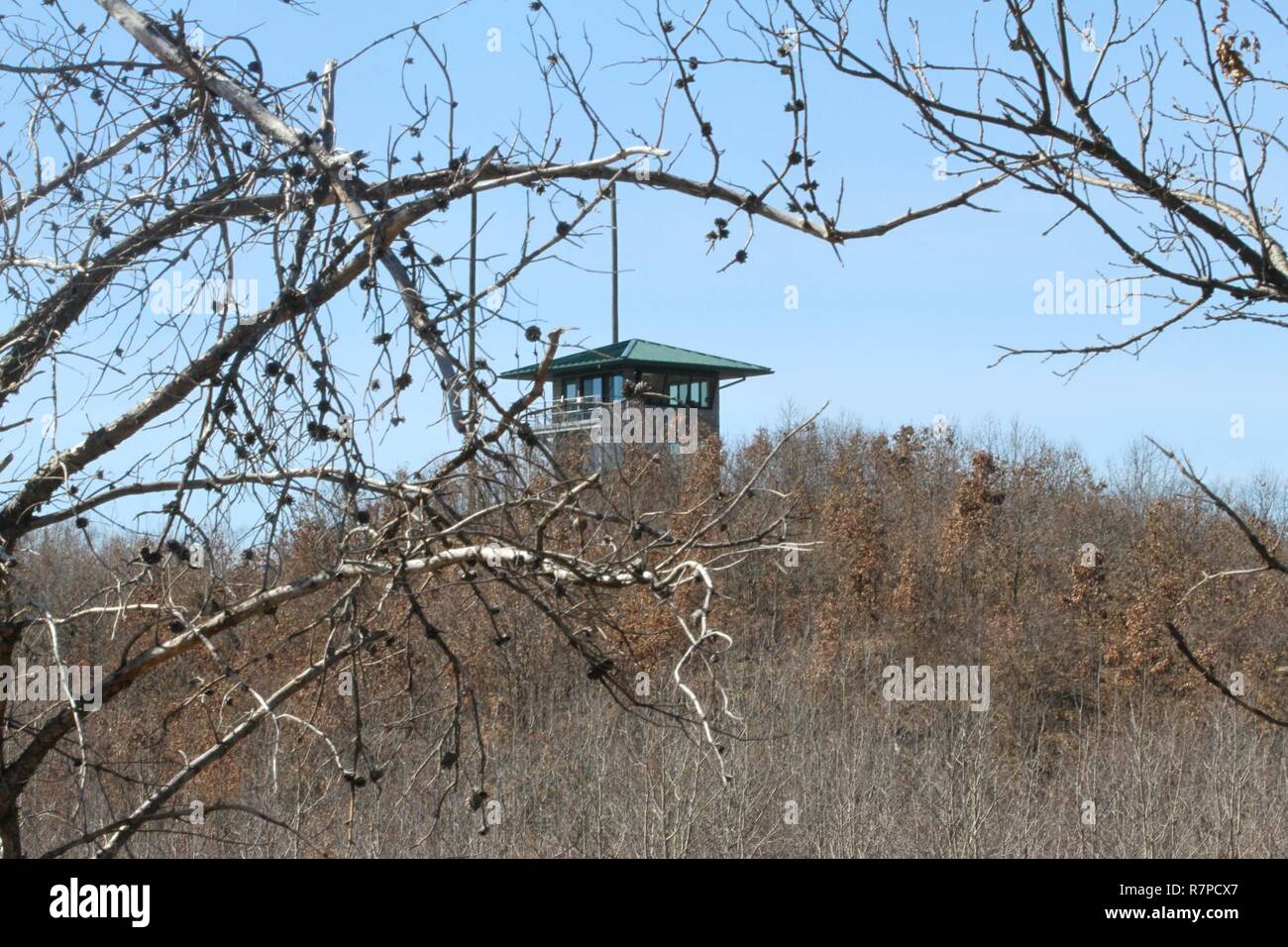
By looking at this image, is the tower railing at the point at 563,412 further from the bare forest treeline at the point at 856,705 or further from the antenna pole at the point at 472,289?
the bare forest treeline at the point at 856,705

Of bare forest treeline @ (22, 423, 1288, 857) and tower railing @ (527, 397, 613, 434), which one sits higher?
tower railing @ (527, 397, 613, 434)

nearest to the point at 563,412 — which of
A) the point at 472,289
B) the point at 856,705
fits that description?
the point at 472,289

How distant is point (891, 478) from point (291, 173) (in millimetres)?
26049

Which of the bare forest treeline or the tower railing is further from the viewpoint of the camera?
the bare forest treeline

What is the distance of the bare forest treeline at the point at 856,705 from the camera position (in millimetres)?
13641

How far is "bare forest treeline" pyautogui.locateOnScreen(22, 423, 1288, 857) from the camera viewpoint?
13.6 metres

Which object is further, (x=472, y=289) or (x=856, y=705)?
(x=856, y=705)

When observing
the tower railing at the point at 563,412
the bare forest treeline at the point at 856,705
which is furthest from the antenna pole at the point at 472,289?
the bare forest treeline at the point at 856,705

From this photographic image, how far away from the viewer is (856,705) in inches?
820

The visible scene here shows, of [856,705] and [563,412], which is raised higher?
[563,412]

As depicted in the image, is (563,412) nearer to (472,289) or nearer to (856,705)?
(472,289)

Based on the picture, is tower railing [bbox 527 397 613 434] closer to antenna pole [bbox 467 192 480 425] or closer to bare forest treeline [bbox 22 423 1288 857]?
antenna pole [bbox 467 192 480 425]

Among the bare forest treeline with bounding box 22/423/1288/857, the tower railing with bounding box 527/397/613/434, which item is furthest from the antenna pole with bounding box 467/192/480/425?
the bare forest treeline with bounding box 22/423/1288/857
